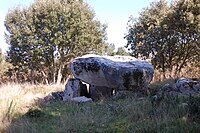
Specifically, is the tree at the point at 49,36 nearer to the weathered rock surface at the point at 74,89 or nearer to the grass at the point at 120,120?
the weathered rock surface at the point at 74,89

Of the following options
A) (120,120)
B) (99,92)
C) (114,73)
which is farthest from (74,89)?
(120,120)

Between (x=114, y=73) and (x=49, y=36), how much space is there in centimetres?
905

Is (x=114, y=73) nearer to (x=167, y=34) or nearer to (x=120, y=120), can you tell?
(x=120, y=120)

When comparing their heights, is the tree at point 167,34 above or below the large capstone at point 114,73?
above

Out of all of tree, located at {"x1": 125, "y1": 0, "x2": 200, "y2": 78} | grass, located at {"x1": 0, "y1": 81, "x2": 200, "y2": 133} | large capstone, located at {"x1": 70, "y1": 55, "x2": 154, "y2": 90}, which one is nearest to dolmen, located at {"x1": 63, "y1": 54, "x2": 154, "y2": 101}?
large capstone, located at {"x1": 70, "y1": 55, "x2": 154, "y2": 90}

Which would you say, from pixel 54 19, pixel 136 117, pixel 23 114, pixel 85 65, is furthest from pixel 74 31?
pixel 136 117

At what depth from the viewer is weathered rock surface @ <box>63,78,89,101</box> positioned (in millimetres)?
9589

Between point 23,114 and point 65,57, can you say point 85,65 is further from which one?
point 65,57

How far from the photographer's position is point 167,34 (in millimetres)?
15969

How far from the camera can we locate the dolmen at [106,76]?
9195mm

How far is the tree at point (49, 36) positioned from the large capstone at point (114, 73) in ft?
25.0

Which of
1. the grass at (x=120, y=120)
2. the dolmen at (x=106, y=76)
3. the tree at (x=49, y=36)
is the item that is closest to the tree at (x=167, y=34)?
the tree at (x=49, y=36)

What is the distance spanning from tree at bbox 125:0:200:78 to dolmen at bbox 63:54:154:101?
6.02 m

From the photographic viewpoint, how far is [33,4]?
719 inches
